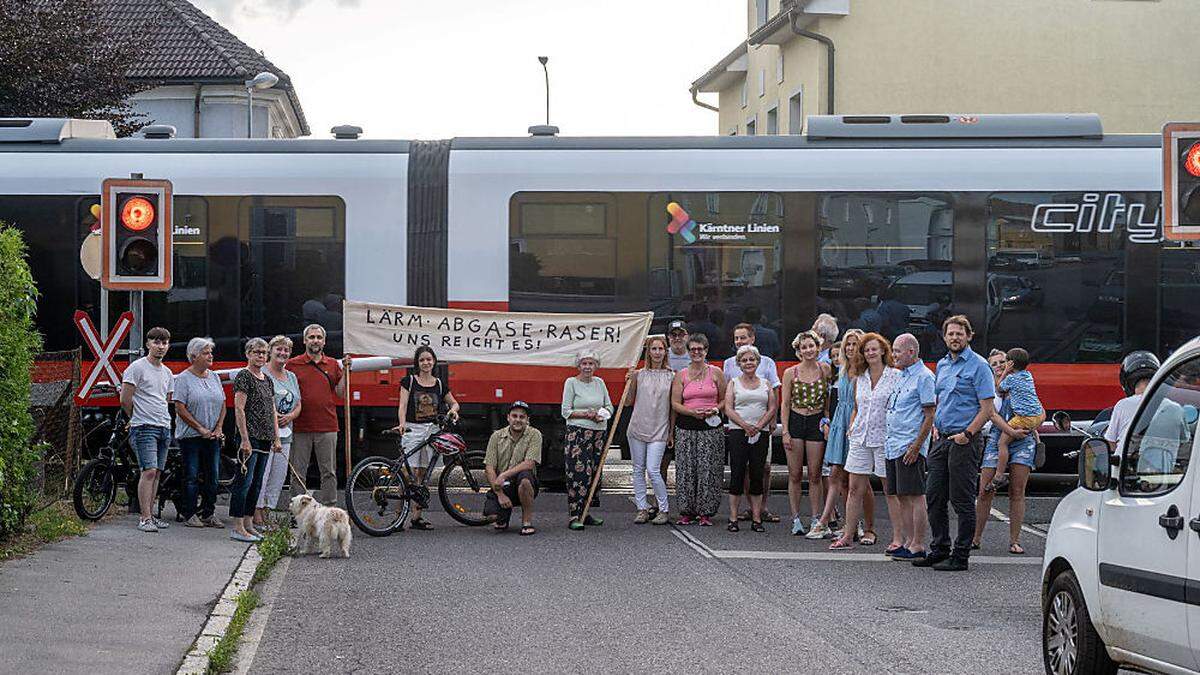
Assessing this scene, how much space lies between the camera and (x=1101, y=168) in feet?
58.7

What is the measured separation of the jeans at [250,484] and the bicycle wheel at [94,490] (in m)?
1.02

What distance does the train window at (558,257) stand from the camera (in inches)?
701

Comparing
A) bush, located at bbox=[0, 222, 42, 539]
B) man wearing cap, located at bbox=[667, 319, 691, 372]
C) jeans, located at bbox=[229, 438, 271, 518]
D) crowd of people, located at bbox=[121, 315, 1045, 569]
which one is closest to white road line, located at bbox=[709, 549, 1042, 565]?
crowd of people, located at bbox=[121, 315, 1045, 569]

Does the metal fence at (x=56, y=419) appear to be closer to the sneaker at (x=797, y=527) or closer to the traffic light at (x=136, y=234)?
the traffic light at (x=136, y=234)

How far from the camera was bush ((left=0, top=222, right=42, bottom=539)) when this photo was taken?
1198cm

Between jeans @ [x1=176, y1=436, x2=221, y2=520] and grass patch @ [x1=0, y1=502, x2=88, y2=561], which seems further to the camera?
jeans @ [x1=176, y1=436, x2=221, y2=520]

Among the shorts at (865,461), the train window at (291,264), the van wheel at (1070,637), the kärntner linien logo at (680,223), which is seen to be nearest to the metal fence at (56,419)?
the train window at (291,264)

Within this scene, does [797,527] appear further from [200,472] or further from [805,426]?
[200,472]

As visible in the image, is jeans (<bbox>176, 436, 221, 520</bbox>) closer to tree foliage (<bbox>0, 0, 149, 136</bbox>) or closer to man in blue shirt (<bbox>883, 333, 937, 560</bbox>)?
man in blue shirt (<bbox>883, 333, 937, 560</bbox>)

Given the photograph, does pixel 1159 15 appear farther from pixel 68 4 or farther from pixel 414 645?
pixel 414 645

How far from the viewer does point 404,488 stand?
14.7 m

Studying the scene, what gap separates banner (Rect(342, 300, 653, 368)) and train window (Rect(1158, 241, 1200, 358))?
5.36 m

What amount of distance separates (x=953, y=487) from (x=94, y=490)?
6.85 m

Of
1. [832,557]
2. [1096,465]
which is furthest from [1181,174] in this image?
[832,557]
